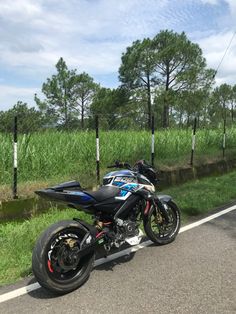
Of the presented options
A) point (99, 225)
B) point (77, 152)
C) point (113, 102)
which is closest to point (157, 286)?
point (99, 225)

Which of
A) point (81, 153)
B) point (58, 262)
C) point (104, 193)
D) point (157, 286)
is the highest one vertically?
point (81, 153)

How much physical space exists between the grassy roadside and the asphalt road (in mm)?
433

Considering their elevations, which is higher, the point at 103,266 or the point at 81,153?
the point at 81,153

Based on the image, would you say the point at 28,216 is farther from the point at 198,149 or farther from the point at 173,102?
the point at 173,102

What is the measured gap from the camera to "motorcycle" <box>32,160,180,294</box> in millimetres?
4145

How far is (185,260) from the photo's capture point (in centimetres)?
507

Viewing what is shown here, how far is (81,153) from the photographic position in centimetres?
1015

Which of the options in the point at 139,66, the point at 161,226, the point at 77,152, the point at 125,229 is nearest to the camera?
the point at 125,229

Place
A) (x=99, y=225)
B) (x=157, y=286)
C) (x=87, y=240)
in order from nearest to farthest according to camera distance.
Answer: (x=157, y=286)
(x=87, y=240)
(x=99, y=225)

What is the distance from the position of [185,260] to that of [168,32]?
46.7 metres

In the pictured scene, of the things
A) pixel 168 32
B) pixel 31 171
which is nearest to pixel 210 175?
pixel 31 171

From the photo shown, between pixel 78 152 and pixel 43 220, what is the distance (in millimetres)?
3539

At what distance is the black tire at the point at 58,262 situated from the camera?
405cm

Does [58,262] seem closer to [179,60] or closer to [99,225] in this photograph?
[99,225]
